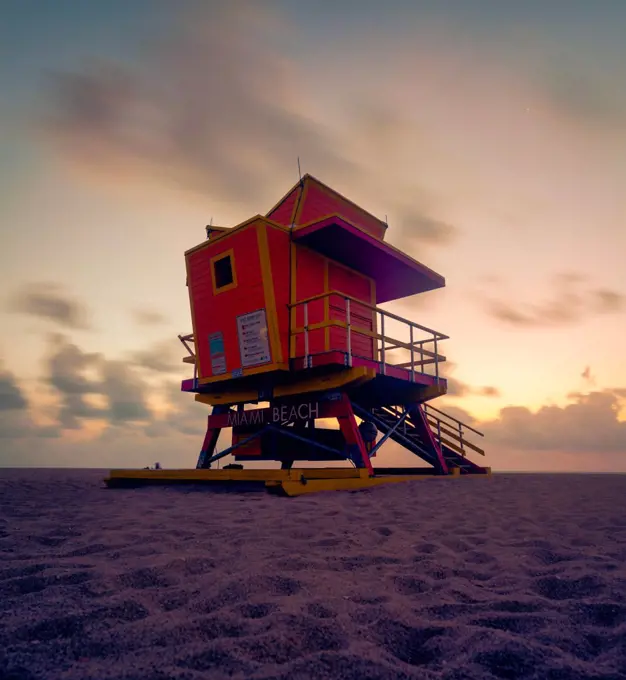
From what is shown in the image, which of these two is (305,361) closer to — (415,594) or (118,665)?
(415,594)

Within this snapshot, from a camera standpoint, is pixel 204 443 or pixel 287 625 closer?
pixel 287 625

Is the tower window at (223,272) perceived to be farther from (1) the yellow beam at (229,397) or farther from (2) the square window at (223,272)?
(1) the yellow beam at (229,397)

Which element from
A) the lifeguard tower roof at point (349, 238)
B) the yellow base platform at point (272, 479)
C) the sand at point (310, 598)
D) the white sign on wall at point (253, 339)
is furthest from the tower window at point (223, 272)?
the sand at point (310, 598)

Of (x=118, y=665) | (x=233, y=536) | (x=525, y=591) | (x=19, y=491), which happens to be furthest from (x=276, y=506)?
(x=19, y=491)

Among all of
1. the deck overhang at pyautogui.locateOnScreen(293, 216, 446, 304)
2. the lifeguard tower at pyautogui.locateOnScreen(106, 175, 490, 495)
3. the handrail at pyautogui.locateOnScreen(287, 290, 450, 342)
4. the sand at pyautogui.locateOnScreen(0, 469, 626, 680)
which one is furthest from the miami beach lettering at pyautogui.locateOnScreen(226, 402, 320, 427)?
the sand at pyautogui.locateOnScreen(0, 469, 626, 680)

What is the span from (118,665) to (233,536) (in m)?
2.62

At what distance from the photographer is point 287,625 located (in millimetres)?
2650

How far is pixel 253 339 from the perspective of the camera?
11969 mm

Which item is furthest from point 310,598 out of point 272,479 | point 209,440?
point 209,440

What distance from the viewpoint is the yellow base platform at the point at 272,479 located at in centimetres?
868

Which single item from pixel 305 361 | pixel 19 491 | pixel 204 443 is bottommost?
pixel 19 491

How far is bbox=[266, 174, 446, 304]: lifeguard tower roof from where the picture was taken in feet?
38.9

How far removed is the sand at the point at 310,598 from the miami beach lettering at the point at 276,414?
222 inches

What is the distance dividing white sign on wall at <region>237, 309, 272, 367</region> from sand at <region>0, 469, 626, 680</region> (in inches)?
240
